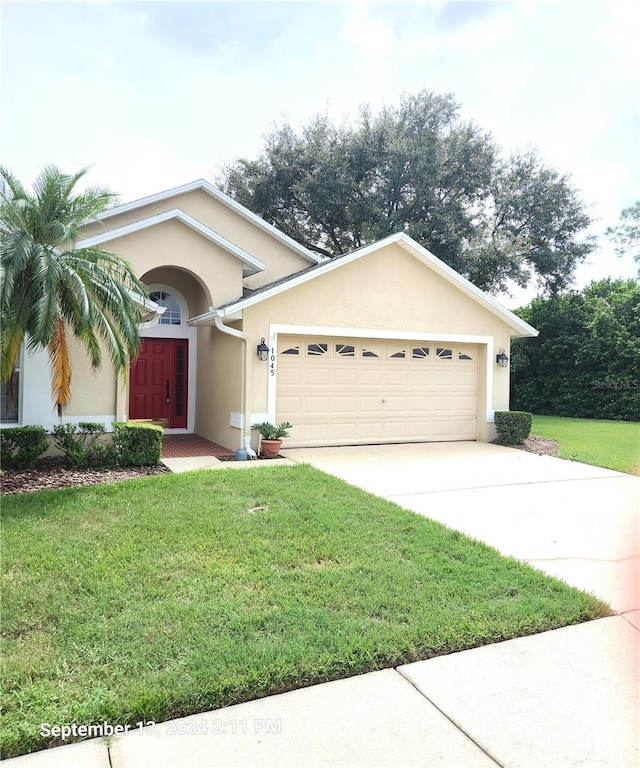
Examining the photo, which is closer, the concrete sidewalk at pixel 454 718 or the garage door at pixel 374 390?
the concrete sidewalk at pixel 454 718

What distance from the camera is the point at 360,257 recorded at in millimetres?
11773

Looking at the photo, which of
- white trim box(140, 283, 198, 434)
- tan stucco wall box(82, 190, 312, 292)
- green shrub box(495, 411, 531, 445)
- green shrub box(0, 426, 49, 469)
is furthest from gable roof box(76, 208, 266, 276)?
green shrub box(495, 411, 531, 445)

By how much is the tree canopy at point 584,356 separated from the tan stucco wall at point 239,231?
39.2ft

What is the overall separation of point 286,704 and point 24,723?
1355 mm

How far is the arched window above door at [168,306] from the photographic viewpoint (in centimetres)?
1346

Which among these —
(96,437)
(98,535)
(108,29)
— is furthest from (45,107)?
(98,535)

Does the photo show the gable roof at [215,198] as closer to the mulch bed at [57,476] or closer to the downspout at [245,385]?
the downspout at [245,385]

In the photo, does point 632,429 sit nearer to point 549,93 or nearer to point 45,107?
point 549,93

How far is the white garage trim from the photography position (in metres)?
11.1

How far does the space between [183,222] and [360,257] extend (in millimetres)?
4014

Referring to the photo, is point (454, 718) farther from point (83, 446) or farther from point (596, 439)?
point (596, 439)

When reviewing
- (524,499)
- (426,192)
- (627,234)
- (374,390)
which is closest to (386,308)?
(374,390)

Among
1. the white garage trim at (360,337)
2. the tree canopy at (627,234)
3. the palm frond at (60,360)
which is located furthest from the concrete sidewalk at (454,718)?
the tree canopy at (627,234)

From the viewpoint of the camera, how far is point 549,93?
472 centimetres
